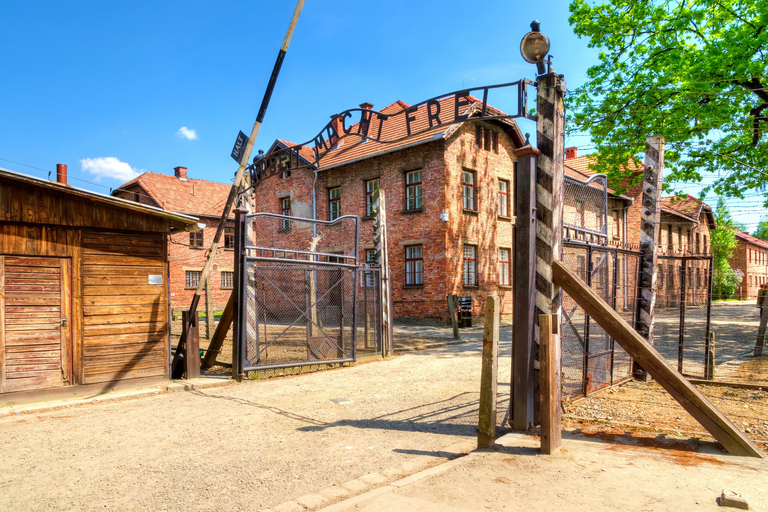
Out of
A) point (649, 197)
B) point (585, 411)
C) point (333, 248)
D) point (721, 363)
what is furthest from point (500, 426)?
point (333, 248)

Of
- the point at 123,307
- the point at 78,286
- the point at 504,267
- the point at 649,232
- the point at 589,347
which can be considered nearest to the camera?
the point at 589,347

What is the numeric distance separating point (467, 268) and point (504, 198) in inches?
173

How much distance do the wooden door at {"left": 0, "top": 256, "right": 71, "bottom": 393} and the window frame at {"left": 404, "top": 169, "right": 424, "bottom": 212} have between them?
600 inches

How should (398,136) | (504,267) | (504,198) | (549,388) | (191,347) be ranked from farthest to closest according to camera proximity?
(504,198)
(504,267)
(398,136)
(191,347)
(549,388)

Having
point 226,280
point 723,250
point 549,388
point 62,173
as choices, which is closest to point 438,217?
point 62,173

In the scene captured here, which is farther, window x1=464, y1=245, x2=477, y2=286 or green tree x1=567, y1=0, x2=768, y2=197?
window x1=464, y1=245, x2=477, y2=286

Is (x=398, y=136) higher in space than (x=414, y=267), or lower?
higher

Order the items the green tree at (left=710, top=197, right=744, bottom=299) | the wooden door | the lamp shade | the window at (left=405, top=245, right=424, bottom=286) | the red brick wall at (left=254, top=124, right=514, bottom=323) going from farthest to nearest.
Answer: the green tree at (left=710, top=197, right=744, bottom=299), the window at (left=405, top=245, right=424, bottom=286), the red brick wall at (left=254, top=124, right=514, bottom=323), the wooden door, the lamp shade

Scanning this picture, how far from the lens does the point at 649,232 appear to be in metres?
8.45

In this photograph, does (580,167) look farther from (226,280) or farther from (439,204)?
(226,280)

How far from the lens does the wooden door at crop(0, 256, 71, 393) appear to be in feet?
24.9

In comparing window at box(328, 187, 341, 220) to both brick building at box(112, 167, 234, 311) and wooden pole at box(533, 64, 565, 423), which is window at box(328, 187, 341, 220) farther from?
wooden pole at box(533, 64, 565, 423)

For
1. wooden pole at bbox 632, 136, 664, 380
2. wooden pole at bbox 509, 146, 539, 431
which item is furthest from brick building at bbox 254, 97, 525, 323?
wooden pole at bbox 509, 146, 539, 431

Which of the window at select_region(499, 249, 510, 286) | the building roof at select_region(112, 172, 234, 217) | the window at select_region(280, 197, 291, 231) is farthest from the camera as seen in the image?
the building roof at select_region(112, 172, 234, 217)
